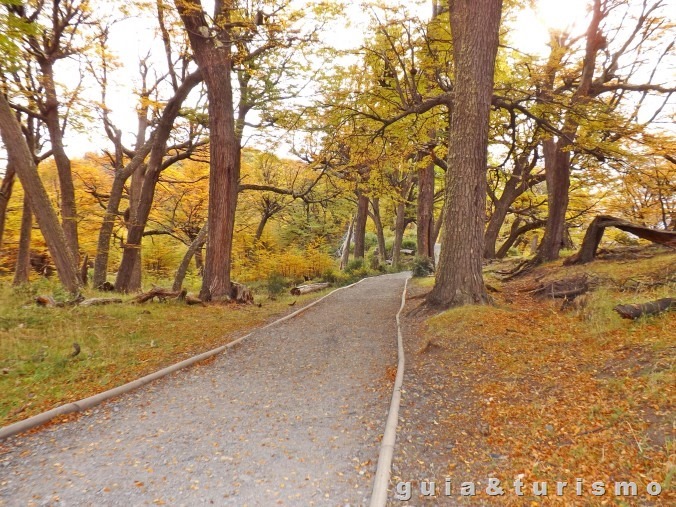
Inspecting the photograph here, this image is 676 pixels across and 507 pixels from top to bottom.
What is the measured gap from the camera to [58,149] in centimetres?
1198

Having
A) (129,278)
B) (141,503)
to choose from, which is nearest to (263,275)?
(129,278)

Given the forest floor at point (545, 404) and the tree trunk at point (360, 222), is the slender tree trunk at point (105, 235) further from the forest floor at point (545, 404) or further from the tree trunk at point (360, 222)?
the tree trunk at point (360, 222)

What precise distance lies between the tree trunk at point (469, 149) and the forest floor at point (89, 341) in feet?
15.9

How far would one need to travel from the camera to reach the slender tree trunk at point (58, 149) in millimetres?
11164

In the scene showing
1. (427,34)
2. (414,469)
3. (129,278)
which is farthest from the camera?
(129,278)

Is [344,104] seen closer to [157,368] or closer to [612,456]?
[157,368]

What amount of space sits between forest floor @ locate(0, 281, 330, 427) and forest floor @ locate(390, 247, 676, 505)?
3.79 m

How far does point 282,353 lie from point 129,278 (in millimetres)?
9849

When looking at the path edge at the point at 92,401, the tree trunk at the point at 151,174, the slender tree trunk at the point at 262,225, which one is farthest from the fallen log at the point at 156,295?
the slender tree trunk at the point at 262,225

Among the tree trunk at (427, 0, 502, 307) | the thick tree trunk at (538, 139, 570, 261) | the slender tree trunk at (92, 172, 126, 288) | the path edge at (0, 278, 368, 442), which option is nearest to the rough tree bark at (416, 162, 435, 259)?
the thick tree trunk at (538, 139, 570, 261)

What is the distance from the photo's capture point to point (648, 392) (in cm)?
326

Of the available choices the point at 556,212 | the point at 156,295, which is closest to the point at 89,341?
the point at 156,295

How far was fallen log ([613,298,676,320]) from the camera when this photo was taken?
501cm

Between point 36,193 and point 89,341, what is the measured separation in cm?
503
